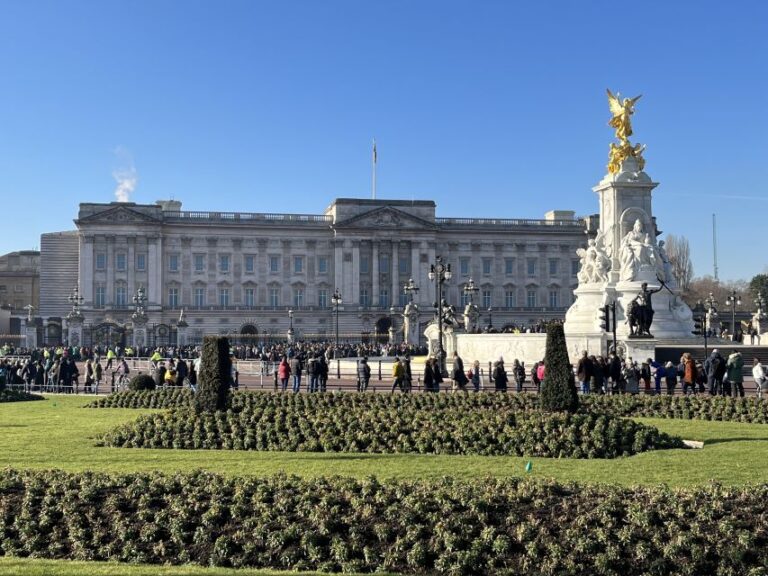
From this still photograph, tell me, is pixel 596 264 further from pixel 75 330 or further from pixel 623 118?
pixel 75 330

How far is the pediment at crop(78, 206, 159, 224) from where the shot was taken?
90.1 m

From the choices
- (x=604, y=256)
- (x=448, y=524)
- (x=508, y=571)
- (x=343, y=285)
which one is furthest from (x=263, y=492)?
(x=343, y=285)

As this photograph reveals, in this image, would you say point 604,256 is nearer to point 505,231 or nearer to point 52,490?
point 52,490

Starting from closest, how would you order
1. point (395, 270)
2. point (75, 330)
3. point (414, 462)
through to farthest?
point (414, 462) < point (75, 330) < point (395, 270)

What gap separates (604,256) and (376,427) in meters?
27.5

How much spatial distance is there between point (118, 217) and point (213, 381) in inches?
3002

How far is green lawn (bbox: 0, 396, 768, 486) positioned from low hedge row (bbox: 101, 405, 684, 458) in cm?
51

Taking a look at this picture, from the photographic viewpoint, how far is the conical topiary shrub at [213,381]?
18.9 meters

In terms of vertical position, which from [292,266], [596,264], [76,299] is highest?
[292,266]

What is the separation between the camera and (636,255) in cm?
4025

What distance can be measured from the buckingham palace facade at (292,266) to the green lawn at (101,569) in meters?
81.4

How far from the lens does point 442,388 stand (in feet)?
96.4

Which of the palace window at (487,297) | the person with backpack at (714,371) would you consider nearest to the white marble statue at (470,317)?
the person with backpack at (714,371)

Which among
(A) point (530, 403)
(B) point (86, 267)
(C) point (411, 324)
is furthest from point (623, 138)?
(B) point (86, 267)
